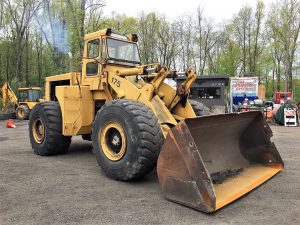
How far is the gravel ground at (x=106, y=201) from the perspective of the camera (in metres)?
3.59

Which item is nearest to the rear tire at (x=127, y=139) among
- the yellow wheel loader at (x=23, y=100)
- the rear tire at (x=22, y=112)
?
the rear tire at (x=22, y=112)

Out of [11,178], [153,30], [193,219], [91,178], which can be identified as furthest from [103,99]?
[153,30]

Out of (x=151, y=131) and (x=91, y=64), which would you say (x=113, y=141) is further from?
(x=91, y=64)

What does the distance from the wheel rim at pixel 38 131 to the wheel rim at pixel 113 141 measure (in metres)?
2.47

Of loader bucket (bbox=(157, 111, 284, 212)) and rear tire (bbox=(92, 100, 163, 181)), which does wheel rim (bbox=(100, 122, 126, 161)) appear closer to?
rear tire (bbox=(92, 100, 163, 181))

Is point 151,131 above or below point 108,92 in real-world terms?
below

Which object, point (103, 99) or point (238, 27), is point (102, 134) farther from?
point (238, 27)

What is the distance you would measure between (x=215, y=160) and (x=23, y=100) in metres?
18.9

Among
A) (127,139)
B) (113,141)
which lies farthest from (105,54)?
(127,139)

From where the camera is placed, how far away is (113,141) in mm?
5234

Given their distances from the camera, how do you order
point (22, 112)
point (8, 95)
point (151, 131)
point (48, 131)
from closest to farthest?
point (151, 131) < point (48, 131) < point (22, 112) < point (8, 95)

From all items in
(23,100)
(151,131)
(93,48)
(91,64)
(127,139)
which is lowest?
(127,139)

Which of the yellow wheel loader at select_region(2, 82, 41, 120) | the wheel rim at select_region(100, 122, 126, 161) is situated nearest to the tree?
the yellow wheel loader at select_region(2, 82, 41, 120)

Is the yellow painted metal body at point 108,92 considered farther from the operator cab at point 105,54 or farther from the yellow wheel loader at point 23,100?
the yellow wheel loader at point 23,100
